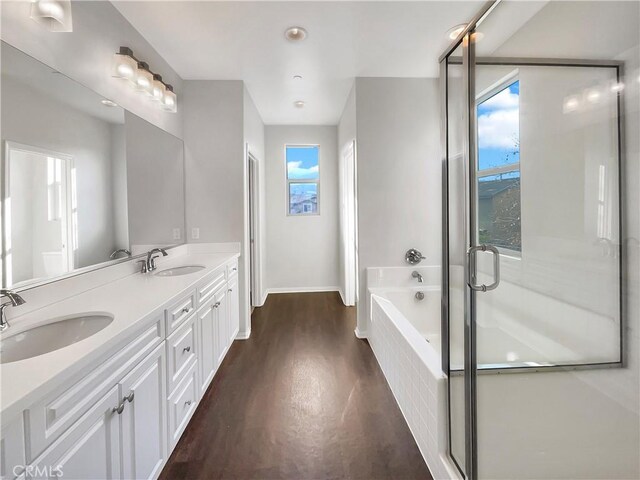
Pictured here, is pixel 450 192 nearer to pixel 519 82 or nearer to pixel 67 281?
pixel 519 82

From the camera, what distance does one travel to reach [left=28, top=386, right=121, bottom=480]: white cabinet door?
0.77 m

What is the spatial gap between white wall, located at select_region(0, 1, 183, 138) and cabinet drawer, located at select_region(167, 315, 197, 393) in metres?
1.48

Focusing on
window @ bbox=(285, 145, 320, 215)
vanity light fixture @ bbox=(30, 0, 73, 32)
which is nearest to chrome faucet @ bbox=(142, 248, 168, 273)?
vanity light fixture @ bbox=(30, 0, 73, 32)

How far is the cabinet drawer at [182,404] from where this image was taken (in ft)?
4.86

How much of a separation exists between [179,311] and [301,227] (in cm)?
324

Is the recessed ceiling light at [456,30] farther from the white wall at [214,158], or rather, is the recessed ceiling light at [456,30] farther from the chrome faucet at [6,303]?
the chrome faucet at [6,303]

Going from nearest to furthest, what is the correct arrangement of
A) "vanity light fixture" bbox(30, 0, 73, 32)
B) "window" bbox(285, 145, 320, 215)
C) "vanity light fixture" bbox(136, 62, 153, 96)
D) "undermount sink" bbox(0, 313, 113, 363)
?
"undermount sink" bbox(0, 313, 113, 363), "vanity light fixture" bbox(30, 0, 73, 32), "vanity light fixture" bbox(136, 62, 153, 96), "window" bbox(285, 145, 320, 215)

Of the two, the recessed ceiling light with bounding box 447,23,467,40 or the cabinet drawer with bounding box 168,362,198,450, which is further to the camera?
the recessed ceiling light with bounding box 447,23,467,40

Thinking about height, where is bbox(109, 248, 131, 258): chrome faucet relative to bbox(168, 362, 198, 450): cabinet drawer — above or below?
above

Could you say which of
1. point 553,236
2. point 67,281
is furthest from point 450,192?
point 67,281

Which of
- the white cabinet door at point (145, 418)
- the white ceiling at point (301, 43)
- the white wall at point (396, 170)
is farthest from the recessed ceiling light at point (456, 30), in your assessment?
the white cabinet door at point (145, 418)

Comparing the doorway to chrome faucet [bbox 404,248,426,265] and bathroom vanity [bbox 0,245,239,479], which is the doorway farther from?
chrome faucet [bbox 404,248,426,265]

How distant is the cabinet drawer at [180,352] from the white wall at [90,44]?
148 cm

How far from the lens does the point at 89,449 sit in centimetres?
90
